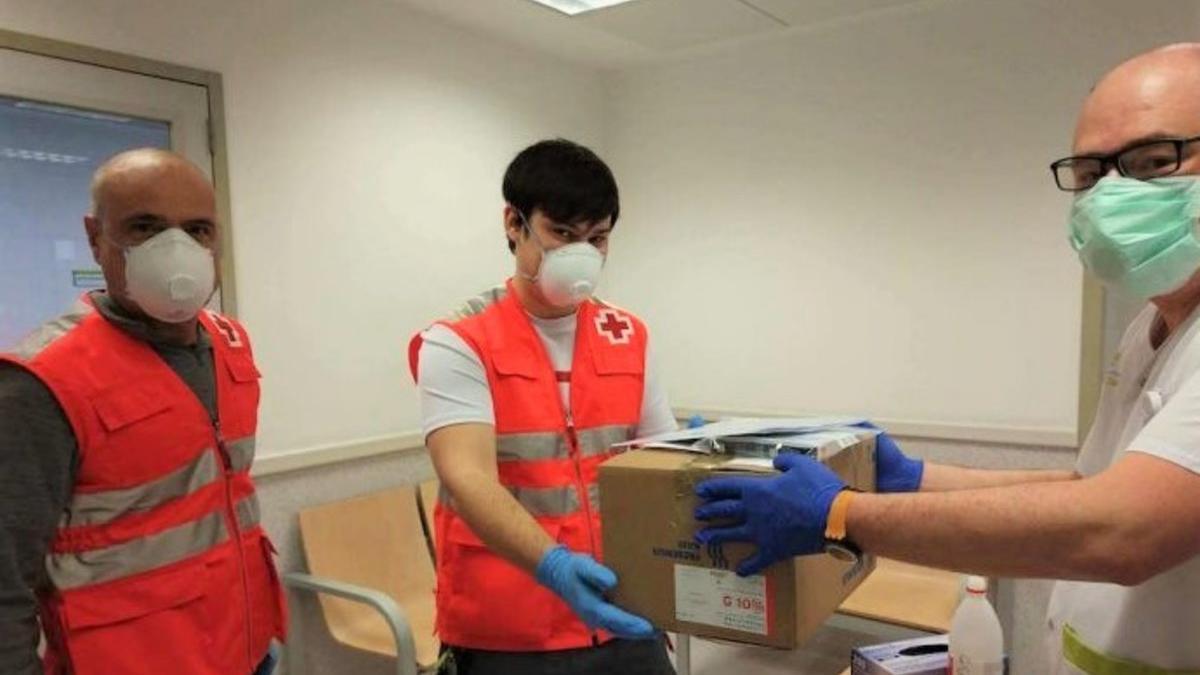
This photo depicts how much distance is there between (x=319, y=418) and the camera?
2617mm

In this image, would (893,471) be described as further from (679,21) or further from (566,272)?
(679,21)

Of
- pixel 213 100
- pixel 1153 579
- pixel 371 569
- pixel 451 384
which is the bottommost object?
pixel 371 569

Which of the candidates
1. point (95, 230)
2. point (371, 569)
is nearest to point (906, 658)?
point (95, 230)

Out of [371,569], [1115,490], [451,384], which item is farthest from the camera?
[371,569]

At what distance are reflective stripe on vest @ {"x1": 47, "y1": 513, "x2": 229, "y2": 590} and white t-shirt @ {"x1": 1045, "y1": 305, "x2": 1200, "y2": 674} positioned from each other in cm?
138

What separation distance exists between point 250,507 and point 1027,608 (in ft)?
8.91

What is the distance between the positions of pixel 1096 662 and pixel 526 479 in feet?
2.93

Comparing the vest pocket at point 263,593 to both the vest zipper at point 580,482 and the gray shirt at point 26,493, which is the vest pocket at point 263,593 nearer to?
the gray shirt at point 26,493

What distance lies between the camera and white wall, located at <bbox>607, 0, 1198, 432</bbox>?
2.79 metres

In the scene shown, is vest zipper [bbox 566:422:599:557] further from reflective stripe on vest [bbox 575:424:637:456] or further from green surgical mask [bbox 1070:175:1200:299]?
green surgical mask [bbox 1070:175:1200:299]

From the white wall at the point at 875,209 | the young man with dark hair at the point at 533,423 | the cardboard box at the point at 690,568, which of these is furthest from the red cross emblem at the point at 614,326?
the white wall at the point at 875,209

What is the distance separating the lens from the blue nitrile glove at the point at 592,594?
39.6 inches

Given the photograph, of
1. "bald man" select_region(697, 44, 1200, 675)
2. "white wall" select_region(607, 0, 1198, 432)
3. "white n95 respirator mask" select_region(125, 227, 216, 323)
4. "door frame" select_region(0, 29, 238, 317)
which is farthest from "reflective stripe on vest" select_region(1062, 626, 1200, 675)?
"door frame" select_region(0, 29, 238, 317)

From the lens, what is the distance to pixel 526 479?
1.35 m
